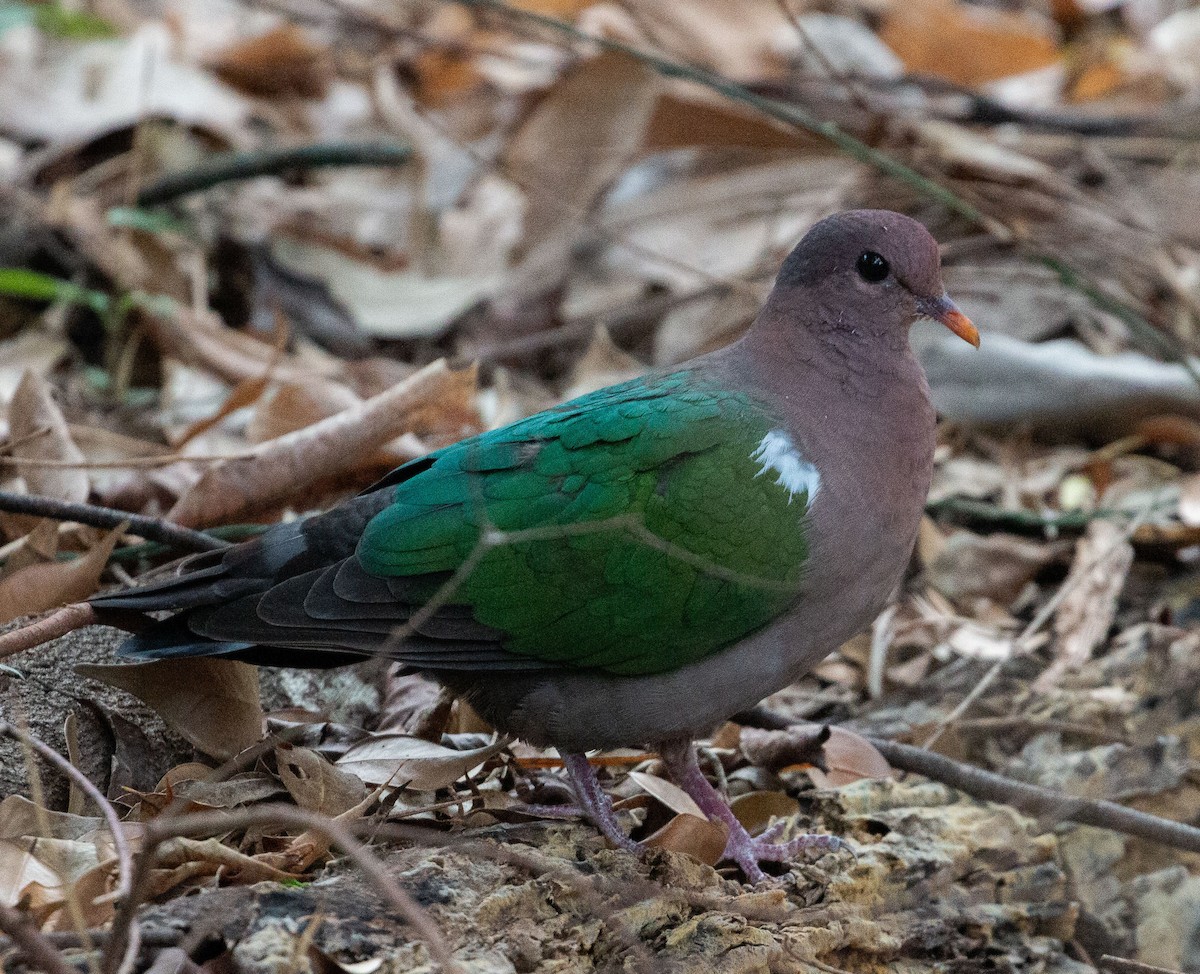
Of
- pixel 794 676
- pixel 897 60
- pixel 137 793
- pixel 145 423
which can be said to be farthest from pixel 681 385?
pixel 897 60

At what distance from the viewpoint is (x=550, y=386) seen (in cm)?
548

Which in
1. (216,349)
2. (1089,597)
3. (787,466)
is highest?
(787,466)

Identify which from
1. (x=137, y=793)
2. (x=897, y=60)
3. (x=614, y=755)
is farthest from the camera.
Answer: (x=897, y=60)

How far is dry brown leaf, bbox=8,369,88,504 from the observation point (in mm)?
3699

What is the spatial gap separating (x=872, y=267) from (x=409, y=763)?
1.54 meters

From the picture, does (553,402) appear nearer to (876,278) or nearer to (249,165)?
(249,165)

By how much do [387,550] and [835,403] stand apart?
104 cm

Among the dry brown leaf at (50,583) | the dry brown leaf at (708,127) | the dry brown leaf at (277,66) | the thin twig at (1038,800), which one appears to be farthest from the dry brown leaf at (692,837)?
the dry brown leaf at (277,66)

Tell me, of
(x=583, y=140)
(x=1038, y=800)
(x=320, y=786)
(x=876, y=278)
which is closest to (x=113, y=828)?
(x=320, y=786)

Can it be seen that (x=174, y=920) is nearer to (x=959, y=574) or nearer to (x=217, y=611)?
(x=217, y=611)

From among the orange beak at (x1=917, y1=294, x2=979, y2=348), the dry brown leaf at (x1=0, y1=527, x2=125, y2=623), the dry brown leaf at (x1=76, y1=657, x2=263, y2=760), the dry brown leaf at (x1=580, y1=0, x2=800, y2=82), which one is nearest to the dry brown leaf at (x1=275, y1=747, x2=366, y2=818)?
the dry brown leaf at (x1=76, y1=657, x2=263, y2=760)

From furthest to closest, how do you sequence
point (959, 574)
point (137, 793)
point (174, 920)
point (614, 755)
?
point (959, 574) → point (614, 755) → point (137, 793) → point (174, 920)

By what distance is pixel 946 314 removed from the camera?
343 cm

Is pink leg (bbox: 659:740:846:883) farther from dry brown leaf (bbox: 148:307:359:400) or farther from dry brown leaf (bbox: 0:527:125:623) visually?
dry brown leaf (bbox: 148:307:359:400)
